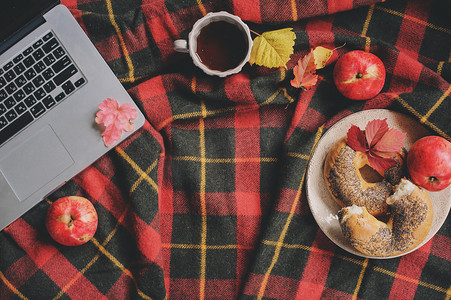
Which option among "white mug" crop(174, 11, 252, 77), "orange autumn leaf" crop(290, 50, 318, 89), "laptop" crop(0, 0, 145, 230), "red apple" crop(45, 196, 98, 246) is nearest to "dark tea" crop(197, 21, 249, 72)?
"white mug" crop(174, 11, 252, 77)

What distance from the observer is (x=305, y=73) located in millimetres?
1024

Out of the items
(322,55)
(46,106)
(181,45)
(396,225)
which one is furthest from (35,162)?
(396,225)

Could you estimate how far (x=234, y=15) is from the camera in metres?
1.00

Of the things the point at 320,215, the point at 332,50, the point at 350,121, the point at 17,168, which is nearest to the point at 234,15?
the point at 332,50

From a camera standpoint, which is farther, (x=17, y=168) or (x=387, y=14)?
(x=387, y=14)

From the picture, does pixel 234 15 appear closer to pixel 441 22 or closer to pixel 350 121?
pixel 350 121

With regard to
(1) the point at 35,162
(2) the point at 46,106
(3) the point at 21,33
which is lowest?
(1) the point at 35,162

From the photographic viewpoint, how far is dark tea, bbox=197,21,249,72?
99cm

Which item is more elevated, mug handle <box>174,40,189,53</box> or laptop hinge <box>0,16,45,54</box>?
laptop hinge <box>0,16,45,54</box>

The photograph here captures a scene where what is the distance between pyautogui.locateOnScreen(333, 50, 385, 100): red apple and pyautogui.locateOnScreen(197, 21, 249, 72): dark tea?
26 cm

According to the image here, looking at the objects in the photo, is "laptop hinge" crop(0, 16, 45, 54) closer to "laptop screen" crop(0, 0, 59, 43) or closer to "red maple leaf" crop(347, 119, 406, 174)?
"laptop screen" crop(0, 0, 59, 43)

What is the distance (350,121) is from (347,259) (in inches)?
14.6

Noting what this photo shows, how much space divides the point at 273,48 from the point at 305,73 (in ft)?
0.35

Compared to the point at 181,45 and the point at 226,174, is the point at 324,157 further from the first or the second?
the point at 181,45
